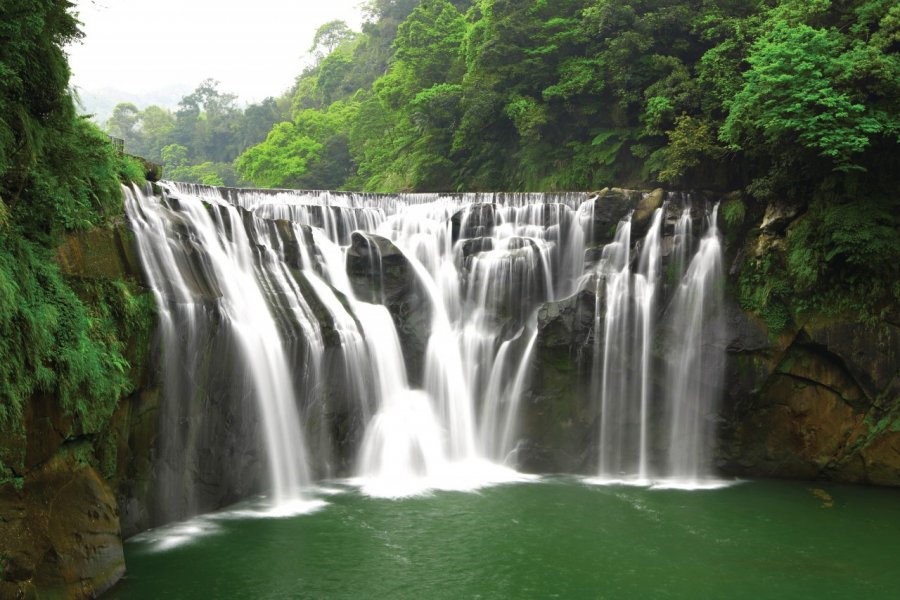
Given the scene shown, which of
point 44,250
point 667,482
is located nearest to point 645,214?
point 667,482

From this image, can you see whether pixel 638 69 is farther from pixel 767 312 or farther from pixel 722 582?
pixel 722 582

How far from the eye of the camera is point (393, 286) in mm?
16578

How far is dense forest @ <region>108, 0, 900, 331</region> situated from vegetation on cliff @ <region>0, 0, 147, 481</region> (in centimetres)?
1282

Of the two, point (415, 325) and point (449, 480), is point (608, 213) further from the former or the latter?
point (449, 480)

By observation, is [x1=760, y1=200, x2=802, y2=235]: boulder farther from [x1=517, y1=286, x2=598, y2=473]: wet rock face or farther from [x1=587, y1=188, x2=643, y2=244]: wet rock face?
[x1=517, y1=286, x2=598, y2=473]: wet rock face

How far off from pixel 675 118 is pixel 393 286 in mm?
9484

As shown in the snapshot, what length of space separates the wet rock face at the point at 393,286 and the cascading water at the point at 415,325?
1.5 inches

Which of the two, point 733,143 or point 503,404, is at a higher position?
point 733,143

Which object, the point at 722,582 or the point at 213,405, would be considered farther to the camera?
the point at 213,405

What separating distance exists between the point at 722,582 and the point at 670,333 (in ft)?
21.6

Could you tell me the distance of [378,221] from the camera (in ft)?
62.0

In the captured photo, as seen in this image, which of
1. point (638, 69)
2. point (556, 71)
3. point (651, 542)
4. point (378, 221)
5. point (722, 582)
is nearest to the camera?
point (722, 582)

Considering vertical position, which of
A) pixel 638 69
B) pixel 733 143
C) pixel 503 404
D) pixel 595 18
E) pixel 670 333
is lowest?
pixel 503 404

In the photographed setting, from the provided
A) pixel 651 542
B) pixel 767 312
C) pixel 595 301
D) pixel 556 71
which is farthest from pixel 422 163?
pixel 651 542
